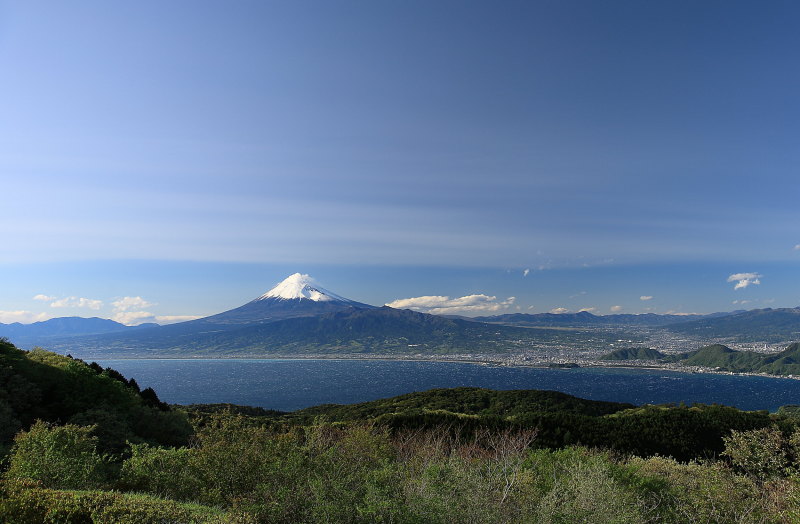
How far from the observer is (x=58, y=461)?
14.5 metres

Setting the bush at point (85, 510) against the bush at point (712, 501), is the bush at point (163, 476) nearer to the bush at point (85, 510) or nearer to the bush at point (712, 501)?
the bush at point (85, 510)

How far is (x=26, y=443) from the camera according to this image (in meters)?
15.8

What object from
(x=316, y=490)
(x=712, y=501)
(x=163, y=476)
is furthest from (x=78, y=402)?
(x=712, y=501)

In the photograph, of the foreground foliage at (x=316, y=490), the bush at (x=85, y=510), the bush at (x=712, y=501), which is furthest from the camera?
the bush at (x=712, y=501)

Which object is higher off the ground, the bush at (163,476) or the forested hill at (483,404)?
the bush at (163,476)

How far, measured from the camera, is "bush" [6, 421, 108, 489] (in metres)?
14.1

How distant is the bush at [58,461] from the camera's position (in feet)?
46.2

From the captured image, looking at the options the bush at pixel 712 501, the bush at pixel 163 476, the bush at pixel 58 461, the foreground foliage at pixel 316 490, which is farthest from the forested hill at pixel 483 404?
the bush at pixel 163 476

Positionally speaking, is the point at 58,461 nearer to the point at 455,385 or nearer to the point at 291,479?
the point at 291,479

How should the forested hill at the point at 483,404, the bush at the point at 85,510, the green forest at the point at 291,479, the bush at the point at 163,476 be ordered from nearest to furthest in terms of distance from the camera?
1. the bush at the point at 85,510
2. the green forest at the point at 291,479
3. the bush at the point at 163,476
4. the forested hill at the point at 483,404

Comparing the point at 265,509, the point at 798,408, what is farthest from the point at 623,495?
the point at 798,408

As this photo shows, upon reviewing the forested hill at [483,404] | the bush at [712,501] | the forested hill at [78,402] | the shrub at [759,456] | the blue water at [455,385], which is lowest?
the blue water at [455,385]

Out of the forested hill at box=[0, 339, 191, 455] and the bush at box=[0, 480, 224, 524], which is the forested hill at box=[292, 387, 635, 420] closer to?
the forested hill at box=[0, 339, 191, 455]

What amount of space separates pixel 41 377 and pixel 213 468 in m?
26.8
